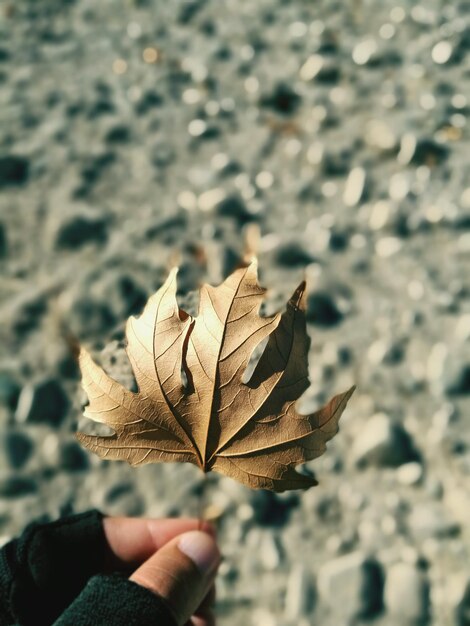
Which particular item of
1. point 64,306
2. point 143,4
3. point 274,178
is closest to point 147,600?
point 64,306

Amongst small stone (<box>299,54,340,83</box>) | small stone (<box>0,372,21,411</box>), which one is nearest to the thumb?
small stone (<box>0,372,21,411</box>)

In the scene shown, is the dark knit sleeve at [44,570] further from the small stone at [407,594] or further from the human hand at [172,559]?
the small stone at [407,594]

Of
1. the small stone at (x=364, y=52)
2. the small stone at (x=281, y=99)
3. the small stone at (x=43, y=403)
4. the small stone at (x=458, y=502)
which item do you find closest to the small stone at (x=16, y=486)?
the small stone at (x=43, y=403)

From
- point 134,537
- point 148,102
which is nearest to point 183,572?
point 134,537

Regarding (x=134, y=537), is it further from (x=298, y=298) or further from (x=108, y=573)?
(x=298, y=298)

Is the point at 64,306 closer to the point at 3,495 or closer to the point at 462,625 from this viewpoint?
the point at 3,495

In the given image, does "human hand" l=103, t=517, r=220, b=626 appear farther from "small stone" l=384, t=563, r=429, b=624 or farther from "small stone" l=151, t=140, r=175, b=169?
"small stone" l=151, t=140, r=175, b=169
